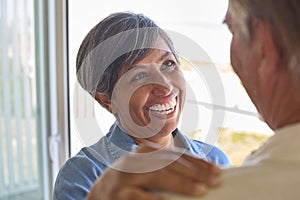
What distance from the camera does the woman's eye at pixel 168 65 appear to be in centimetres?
111

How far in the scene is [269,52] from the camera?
1.70ft

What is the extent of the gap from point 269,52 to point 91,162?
670 mm

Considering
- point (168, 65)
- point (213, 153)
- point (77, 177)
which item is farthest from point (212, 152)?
point (77, 177)

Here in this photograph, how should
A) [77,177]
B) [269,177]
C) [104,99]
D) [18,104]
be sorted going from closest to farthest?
[269,177] → [77,177] → [104,99] → [18,104]

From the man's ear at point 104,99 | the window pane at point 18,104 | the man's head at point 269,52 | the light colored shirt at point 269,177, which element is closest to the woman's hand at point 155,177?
the light colored shirt at point 269,177

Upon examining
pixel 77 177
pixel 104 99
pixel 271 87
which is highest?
pixel 271 87

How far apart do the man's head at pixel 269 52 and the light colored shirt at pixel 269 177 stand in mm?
50

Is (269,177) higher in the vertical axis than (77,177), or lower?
higher

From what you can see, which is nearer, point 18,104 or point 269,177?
point 269,177

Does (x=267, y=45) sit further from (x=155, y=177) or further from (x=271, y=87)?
(x=155, y=177)

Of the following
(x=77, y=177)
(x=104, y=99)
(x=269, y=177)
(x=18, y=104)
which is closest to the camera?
(x=269, y=177)

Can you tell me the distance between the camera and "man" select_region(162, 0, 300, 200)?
485mm

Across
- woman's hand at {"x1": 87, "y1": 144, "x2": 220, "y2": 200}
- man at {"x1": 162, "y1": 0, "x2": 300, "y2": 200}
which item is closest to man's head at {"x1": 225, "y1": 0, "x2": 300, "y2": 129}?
man at {"x1": 162, "y1": 0, "x2": 300, "y2": 200}

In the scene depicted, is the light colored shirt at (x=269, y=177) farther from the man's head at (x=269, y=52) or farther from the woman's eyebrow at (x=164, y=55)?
the woman's eyebrow at (x=164, y=55)
